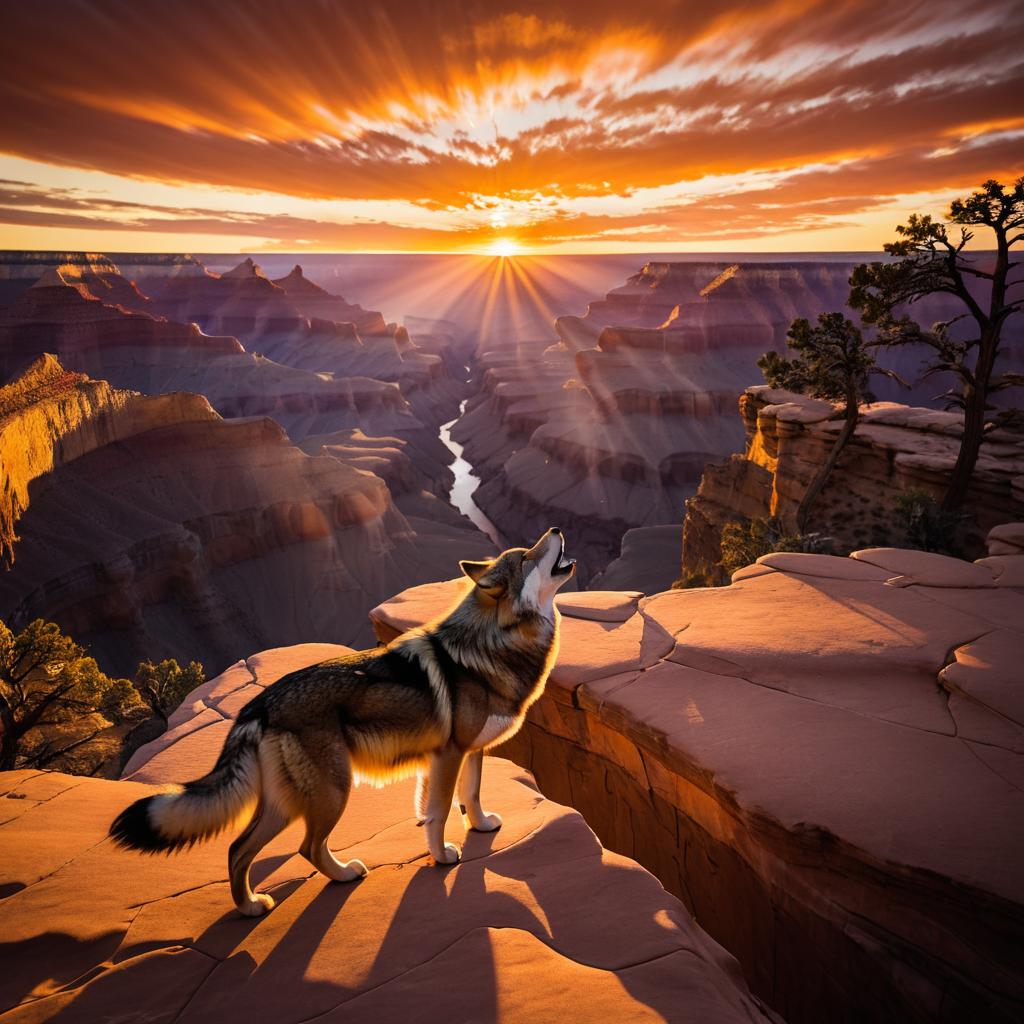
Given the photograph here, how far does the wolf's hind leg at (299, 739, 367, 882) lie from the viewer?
3.36 meters

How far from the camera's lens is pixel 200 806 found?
2.99 metres

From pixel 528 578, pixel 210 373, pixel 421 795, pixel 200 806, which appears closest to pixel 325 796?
pixel 200 806

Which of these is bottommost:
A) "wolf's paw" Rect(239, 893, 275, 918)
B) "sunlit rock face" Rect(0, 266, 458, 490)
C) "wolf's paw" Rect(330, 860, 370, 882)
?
"wolf's paw" Rect(330, 860, 370, 882)

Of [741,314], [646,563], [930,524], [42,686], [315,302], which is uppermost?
[315,302]

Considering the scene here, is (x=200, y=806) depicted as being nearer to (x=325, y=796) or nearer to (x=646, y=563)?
(x=325, y=796)

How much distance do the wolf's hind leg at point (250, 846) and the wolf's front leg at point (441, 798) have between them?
3.06 feet

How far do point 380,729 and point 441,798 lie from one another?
0.72 m

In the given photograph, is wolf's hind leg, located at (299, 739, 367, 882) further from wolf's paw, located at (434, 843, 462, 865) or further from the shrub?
the shrub

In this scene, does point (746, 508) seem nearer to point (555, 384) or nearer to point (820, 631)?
point (820, 631)

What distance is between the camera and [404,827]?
4664 millimetres

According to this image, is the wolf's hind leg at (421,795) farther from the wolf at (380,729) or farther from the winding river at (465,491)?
the winding river at (465,491)

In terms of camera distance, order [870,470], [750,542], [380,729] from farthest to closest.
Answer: [750,542] < [870,470] < [380,729]

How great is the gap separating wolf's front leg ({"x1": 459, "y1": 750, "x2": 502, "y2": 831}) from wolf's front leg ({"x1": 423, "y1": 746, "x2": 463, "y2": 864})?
0.44m

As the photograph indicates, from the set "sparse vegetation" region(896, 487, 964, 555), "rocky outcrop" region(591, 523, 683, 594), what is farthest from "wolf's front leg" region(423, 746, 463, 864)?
"rocky outcrop" region(591, 523, 683, 594)
